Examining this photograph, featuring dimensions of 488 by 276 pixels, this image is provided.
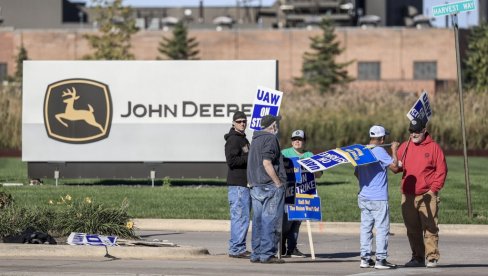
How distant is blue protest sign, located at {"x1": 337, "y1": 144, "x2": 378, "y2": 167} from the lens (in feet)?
52.2

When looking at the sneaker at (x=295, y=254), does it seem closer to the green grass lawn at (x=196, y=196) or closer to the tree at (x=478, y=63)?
the green grass lawn at (x=196, y=196)

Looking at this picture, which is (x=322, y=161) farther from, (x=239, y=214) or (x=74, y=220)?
(x=74, y=220)

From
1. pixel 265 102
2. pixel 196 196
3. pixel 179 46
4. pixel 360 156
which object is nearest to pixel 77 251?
pixel 265 102

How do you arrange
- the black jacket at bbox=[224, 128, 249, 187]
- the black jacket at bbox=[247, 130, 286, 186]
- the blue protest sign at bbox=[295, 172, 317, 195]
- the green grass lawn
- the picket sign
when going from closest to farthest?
the black jacket at bbox=[247, 130, 286, 186] → the picket sign → the black jacket at bbox=[224, 128, 249, 187] → the blue protest sign at bbox=[295, 172, 317, 195] → the green grass lawn

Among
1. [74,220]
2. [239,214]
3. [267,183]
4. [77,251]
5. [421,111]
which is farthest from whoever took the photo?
[74,220]

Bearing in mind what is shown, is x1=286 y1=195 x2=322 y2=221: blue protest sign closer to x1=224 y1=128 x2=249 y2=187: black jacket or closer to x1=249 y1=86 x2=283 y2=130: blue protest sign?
x1=224 y1=128 x2=249 y2=187: black jacket

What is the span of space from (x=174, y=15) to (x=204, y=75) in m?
97.1

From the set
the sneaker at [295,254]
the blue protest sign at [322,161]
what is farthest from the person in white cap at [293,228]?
the blue protest sign at [322,161]

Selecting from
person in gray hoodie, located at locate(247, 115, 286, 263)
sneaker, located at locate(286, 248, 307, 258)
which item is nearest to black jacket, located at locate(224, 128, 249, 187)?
person in gray hoodie, located at locate(247, 115, 286, 263)

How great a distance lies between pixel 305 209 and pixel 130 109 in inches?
587

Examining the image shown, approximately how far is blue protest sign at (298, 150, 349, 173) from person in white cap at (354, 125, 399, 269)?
499 millimetres

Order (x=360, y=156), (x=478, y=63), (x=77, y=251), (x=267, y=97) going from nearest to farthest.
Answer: (x=360, y=156), (x=77, y=251), (x=267, y=97), (x=478, y=63)

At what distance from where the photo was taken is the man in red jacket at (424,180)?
16.4 meters

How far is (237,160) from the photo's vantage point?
17.1 meters
